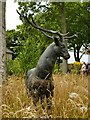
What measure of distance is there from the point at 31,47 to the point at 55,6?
21.9 ft

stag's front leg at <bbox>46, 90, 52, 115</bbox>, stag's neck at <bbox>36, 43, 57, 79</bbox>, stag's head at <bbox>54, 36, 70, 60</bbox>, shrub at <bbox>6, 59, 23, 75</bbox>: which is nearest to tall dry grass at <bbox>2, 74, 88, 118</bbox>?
stag's front leg at <bbox>46, 90, 52, 115</bbox>

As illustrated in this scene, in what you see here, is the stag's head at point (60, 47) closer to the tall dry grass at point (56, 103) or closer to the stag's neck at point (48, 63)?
the stag's neck at point (48, 63)

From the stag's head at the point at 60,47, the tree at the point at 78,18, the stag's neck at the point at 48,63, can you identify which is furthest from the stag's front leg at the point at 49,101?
the tree at the point at 78,18

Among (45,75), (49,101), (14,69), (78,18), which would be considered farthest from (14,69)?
(78,18)

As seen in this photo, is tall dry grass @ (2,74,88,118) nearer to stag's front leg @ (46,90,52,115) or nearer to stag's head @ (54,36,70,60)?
stag's front leg @ (46,90,52,115)

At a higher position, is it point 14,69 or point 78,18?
point 78,18

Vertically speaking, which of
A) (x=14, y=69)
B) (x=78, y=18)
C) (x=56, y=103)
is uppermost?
(x=78, y=18)

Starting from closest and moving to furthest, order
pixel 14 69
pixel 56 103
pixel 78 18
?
pixel 56 103 < pixel 14 69 < pixel 78 18

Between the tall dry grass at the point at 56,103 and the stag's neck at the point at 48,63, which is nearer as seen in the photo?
the tall dry grass at the point at 56,103

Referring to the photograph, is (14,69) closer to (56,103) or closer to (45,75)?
(45,75)

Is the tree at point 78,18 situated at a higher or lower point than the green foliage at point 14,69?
higher

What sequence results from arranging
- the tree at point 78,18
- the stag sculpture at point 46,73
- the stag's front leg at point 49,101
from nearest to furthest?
1. the stag's front leg at point 49,101
2. the stag sculpture at point 46,73
3. the tree at point 78,18

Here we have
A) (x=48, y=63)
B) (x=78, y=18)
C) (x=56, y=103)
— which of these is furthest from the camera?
(x=78, y=18)

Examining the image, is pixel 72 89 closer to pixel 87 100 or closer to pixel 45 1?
pixel 87 100
